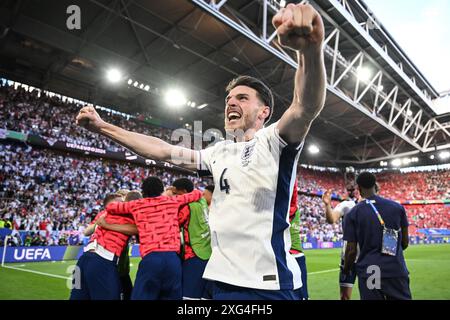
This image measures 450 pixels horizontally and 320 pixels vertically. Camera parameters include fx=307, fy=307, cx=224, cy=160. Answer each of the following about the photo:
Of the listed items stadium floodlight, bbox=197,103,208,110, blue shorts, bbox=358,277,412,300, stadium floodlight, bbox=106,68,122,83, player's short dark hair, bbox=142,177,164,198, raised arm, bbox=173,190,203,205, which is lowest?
blue shorts, bbox=358,277,412,300

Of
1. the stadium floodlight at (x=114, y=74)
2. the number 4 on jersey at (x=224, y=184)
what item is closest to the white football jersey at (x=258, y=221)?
the number 4 on jersey at (x=224, y=184)

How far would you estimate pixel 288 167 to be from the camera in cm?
159

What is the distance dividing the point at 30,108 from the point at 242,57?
48.6 ft

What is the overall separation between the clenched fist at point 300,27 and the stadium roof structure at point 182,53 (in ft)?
41.5

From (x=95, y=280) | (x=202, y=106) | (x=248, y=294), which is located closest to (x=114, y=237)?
(x=95, y=280)

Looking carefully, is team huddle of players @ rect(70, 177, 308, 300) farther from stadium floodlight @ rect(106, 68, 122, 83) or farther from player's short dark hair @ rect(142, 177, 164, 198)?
stadium floodlight @ rect(106, 68, 122, 83)

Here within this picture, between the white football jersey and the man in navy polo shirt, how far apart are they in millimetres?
2367

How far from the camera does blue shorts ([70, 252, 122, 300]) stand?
365cm

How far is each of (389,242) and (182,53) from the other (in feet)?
52.3

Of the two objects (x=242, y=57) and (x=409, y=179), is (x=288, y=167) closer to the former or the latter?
(x=242, y=57)

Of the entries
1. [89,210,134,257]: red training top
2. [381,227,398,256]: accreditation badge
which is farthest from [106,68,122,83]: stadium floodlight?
[381,227,398,256]: accreditation badge

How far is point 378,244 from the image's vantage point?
3549mm
